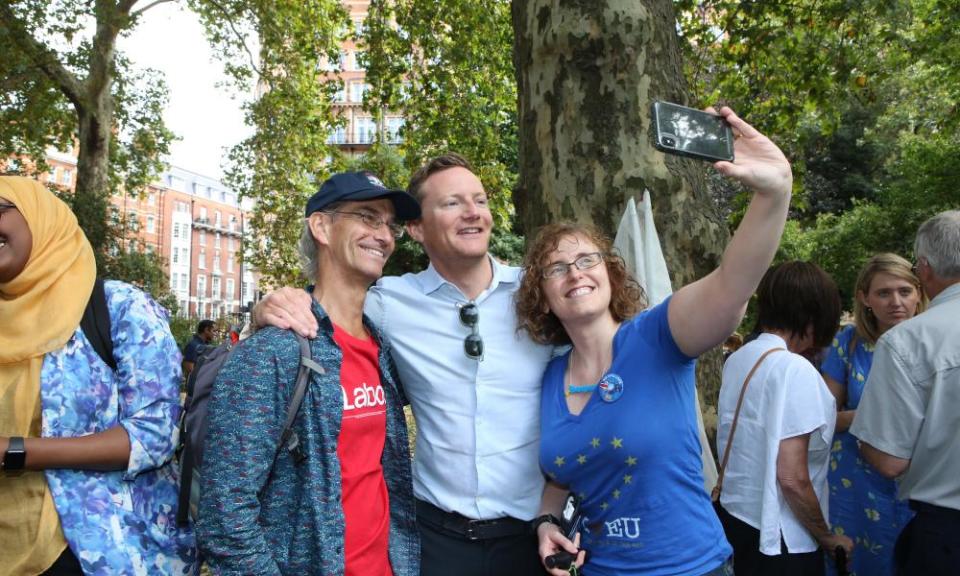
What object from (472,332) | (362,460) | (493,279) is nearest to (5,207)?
(362,460)

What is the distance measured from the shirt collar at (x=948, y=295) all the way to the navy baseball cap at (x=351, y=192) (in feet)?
6.93

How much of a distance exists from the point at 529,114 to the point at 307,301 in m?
2.30

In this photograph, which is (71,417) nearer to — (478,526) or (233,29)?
(478,526)

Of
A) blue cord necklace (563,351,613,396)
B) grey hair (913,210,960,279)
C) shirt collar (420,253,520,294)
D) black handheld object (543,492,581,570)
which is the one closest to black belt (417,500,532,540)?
black handheld object (543,492,581,570)

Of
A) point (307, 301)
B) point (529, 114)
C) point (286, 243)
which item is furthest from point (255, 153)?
point (307, 301)

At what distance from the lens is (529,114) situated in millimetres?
4223

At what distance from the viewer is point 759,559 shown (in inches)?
118

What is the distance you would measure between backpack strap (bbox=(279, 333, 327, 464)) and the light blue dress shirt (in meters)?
0.58

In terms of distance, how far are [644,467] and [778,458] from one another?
104 cm

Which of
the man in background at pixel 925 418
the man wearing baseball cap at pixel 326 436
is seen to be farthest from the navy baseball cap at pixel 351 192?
the man in background at pixel 925 418

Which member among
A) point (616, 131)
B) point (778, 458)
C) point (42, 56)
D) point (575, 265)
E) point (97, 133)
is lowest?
point (778, 458)

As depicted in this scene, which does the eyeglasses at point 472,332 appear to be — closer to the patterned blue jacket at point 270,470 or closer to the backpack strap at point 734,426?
the patterned blue jacket at point 270,470

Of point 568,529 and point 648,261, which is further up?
point 648,261

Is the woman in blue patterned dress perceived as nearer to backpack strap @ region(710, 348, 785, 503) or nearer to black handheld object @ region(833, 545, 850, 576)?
black handheld object @ region(833, 545, 850, 576)
